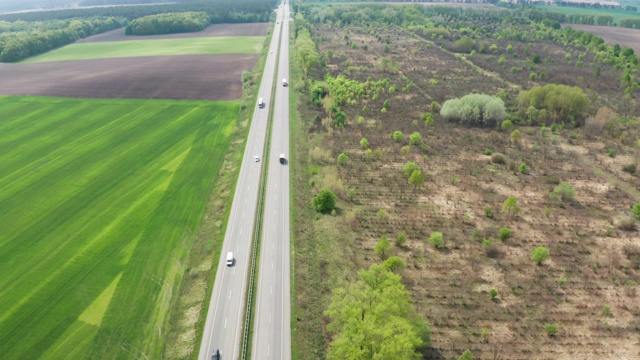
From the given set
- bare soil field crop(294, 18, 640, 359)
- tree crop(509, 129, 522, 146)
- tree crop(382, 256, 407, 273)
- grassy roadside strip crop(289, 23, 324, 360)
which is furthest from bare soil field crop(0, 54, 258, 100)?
tree crop(382, 256, 407, 273)

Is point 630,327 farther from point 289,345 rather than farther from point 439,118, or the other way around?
Answer: point 439,118

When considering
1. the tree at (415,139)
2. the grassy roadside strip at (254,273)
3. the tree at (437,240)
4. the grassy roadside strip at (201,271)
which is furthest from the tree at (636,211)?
the grassy roadside strip at (201,271)

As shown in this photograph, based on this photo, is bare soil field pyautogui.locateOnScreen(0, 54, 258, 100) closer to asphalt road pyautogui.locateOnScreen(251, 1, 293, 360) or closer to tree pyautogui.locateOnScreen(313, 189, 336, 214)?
asphalt road pyautogui.locateOnScreen(251, 1, 293, 360)

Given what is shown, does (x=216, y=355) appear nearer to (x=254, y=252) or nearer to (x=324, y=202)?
(x=254, y=252)

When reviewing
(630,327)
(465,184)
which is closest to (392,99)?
(465,184)

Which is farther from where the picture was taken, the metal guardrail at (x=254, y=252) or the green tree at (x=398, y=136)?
the green tree at (x=398, y=136)

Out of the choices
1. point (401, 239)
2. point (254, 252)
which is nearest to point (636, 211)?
point (401, 239)

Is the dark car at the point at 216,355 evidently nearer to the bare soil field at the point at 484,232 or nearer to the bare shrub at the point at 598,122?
the bare soil field at the point at 484,232
